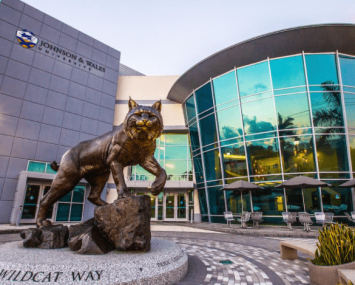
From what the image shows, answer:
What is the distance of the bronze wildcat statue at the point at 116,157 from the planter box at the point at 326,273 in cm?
285

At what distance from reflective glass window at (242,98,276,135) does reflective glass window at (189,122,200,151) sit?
4367 mm

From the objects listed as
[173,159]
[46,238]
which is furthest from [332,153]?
[46,238]

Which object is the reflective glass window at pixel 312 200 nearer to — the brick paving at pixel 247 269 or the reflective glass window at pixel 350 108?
the reflective glass window at pixel 350 108

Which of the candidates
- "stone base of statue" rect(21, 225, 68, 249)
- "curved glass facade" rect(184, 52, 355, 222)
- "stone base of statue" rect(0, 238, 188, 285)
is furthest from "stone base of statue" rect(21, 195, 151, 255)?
"curved glass facade" rect(184, 52, 355, 222)

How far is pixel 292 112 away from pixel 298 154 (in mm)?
2680

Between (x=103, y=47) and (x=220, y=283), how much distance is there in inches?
781

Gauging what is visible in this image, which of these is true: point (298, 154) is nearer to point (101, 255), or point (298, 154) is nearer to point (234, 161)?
point (234, 161)

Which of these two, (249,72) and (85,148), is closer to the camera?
(85,148)

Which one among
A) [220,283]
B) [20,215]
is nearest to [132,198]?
[220,283]

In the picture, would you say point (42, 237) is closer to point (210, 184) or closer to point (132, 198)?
point (132, 198)

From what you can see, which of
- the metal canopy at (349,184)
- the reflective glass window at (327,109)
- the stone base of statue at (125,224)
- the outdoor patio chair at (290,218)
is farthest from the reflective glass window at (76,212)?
the reflective glass window at (327,109)

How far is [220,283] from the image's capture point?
351 cm

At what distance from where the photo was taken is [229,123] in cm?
1549

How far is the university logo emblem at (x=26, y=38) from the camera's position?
47.7 ft
